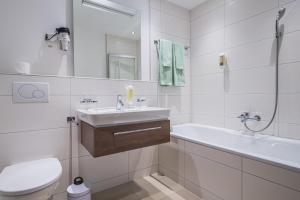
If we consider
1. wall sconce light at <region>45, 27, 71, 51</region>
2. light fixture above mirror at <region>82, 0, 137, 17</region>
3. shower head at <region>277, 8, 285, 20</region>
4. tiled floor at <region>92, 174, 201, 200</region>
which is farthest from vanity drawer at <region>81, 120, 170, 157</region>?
shower head at <region>277, 8, 285, 20</region>

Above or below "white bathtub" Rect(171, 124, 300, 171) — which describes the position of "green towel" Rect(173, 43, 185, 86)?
above

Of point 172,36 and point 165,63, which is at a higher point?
point 172,36

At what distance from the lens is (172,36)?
249cm

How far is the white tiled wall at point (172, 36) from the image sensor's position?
233 cm

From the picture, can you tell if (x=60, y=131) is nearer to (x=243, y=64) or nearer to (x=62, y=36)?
(x=62, y=36)

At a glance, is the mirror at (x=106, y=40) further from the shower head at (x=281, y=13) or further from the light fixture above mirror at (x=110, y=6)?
the shower head at (x=281, y=13)

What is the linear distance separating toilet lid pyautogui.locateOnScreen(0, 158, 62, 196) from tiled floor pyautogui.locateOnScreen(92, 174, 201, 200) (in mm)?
680

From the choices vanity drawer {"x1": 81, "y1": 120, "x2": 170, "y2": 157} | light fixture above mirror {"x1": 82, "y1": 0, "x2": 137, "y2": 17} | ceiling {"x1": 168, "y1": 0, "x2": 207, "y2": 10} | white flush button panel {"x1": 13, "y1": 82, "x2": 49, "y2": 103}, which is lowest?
vanity drawer {"x1": 81, "y1": 120, "x2": 170, "y2": 157}

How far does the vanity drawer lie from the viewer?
127 cm

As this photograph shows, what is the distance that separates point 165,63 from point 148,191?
5.18ft

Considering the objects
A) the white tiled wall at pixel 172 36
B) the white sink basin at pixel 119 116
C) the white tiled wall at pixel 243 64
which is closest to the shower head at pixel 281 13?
the white tiled wall at pixel 243 64

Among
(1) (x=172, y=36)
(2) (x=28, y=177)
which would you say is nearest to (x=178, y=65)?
(1) (x=172, y=36)

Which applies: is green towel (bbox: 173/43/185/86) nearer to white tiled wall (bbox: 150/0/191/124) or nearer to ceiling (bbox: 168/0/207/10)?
white tiled wall (bbox: 150/0/191/124)

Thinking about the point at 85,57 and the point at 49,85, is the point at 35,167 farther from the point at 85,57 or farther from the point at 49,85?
the point at 85,57
